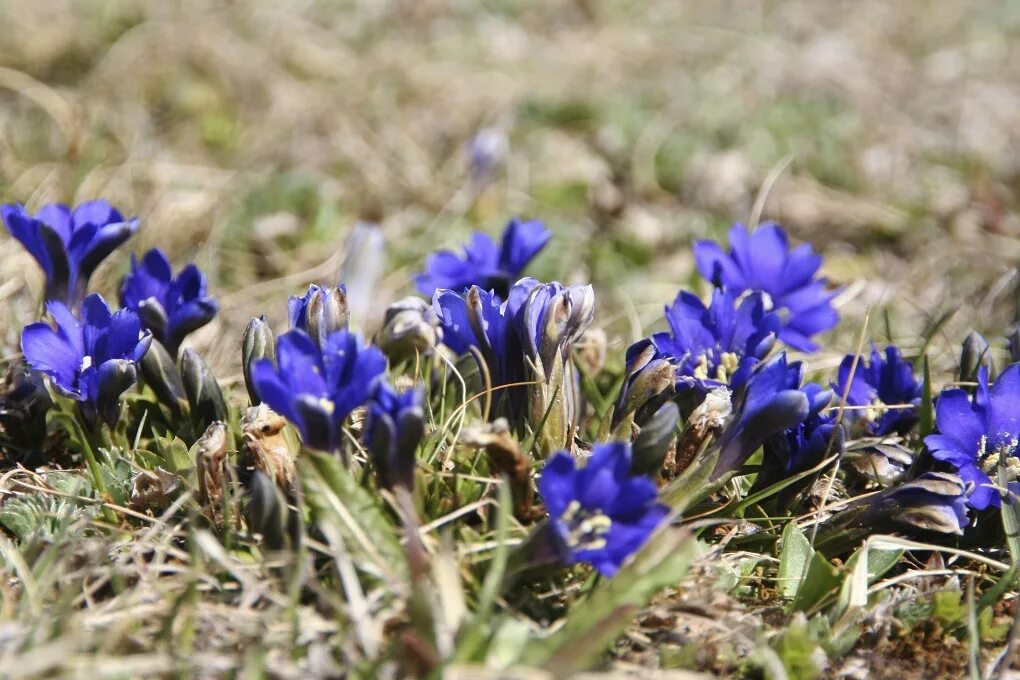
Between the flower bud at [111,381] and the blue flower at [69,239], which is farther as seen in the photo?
the blue flower at [69,239]

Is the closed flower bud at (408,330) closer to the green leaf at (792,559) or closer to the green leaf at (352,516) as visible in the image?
the green leaf at (352,516)

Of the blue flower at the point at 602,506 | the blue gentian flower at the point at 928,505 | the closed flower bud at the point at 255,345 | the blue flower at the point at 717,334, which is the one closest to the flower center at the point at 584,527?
the blue flower at the point at 602,506

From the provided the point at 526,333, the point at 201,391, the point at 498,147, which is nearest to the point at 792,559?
the point at 526,333

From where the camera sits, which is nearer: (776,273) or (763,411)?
(763,411)

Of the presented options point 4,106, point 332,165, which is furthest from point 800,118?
point 4,106

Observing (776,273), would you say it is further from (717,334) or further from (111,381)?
(111,381)
